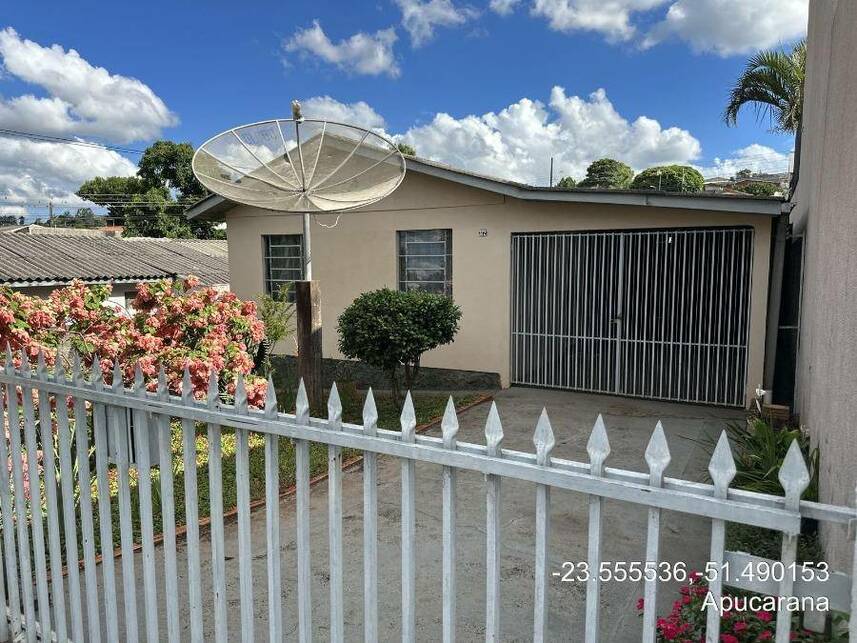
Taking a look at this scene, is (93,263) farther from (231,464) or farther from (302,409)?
(302,409)

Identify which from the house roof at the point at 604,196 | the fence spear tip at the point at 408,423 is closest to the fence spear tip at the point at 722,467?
the fence spear tip at the point at 408,423

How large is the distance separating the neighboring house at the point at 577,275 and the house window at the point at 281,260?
732mm

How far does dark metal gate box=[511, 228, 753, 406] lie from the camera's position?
7.96 meters

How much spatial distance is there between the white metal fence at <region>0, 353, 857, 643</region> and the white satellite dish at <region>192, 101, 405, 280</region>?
4.68 metres

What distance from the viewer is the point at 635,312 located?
856 centimetres

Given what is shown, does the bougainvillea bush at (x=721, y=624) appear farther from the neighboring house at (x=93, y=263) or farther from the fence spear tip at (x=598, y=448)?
the neighboring house at (x=93, y=263)

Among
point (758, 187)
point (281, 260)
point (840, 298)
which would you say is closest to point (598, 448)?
point (840, 298)

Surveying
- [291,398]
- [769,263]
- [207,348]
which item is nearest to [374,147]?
[207,348]

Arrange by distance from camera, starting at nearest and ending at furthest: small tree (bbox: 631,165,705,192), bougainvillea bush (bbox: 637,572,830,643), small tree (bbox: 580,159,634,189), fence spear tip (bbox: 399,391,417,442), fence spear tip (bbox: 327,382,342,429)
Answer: fence spear tip (bbox: 399,391,417,442)
fence spear tip (bbox: 327,382,342,429)
bougainvillea bush (bbox: 637,572,830,643)
small tree (bbox: 631,165,705,192)
small tree (bbox: 580,159,634,189)

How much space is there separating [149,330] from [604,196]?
598cm

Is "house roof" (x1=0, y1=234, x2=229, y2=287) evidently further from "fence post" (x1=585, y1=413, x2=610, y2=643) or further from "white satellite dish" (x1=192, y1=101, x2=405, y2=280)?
"fence post" (x1=585, y1=413, x2=610, y2=643)

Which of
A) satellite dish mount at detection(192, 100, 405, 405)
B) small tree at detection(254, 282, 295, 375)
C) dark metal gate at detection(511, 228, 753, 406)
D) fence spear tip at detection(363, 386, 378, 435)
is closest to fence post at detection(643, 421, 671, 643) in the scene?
fence spear tip at detection(363, 386, 378, 435)

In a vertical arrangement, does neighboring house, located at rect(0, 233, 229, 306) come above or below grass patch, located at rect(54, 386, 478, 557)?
above

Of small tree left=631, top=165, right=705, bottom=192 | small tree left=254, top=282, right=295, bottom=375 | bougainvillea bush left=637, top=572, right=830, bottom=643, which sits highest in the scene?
small tree left=631, top=165, right=705, bottom=192
